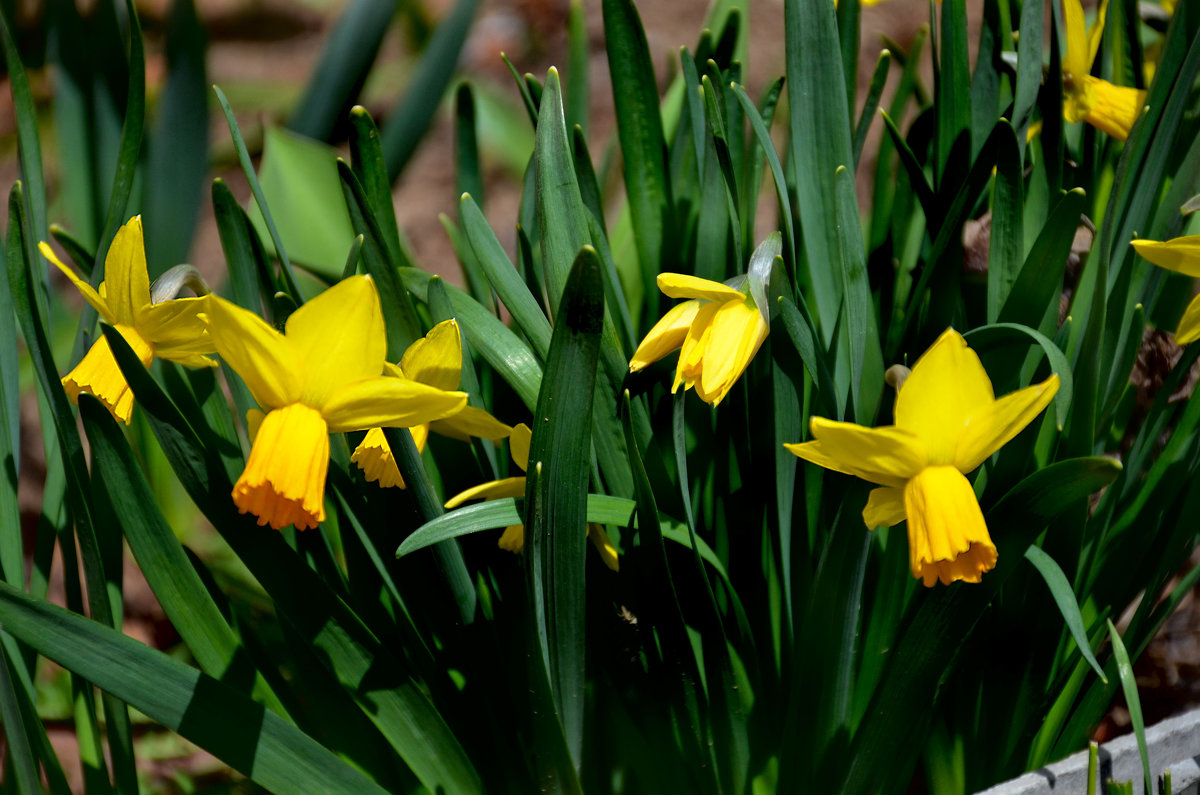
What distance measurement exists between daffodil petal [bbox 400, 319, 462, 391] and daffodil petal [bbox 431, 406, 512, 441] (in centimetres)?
5

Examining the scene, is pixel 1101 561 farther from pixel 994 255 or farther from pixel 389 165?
pixel 389 165

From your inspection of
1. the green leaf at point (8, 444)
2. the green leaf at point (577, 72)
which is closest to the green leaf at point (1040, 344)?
the green leaf at point (577, 72)

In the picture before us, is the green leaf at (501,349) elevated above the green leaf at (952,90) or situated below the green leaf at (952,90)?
below

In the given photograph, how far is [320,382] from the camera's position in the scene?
0.47 meters

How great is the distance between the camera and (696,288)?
530 mm

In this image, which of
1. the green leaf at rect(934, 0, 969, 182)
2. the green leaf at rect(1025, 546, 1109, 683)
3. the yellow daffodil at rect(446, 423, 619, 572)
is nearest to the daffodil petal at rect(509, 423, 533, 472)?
the yellow daffodil at rect(446, 423, 619, 572)

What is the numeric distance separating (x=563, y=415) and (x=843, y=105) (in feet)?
1.23

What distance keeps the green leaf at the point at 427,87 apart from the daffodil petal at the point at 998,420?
0.96 m

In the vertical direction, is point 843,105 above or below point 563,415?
above

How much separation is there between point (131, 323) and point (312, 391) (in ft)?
0.53

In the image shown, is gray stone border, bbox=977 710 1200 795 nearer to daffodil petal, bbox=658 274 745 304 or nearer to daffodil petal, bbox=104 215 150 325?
daffodil petal, bbox=658 274 745 304

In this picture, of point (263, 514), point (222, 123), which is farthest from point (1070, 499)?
point (222, 123)

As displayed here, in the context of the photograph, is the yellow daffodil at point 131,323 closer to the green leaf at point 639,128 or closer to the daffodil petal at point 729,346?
the daffodil petal at point 729,346

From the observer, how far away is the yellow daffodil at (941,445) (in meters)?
0.46
